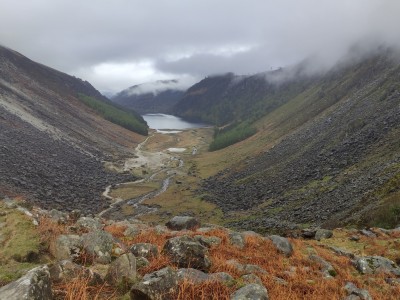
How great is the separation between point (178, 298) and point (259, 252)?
8.12 metres

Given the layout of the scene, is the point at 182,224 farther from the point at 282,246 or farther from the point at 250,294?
the point at 250,294

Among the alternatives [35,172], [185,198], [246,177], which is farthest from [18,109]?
[246,177]

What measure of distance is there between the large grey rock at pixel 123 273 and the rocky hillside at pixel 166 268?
2 cm

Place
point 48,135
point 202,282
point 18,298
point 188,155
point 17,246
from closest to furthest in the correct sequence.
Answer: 1. point 18,298
2. point 202,282
3. point 17,246
4. point 48,135
5. point 188,155

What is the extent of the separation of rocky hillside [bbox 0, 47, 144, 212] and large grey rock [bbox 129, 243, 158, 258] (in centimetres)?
5413

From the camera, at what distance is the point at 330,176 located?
222 ft

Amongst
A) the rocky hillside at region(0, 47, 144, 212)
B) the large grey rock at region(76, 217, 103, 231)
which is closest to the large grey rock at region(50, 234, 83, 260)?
the large grey rock at region(76, 217, 103, 231)

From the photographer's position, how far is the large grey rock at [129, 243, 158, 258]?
10961mm

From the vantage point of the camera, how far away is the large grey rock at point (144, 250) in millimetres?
10961

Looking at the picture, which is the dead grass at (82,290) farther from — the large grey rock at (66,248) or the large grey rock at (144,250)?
the large grey rock at (144,250)

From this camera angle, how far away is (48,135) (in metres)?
→ 118

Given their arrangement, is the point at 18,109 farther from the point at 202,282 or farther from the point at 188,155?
the point at 202,282

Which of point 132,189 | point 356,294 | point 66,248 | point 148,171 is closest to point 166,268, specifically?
point 66,248

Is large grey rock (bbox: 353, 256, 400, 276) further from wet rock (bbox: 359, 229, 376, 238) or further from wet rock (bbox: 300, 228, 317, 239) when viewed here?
wet rock (bbox: 300, 228, 317, 239)
